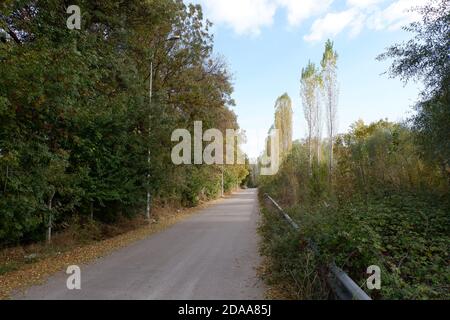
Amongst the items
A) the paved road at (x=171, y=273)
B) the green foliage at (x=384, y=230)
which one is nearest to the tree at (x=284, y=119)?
the green foliage at (x=384, y=230)

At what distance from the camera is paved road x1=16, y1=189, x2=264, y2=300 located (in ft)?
19.5

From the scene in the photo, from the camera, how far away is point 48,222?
1077 cm

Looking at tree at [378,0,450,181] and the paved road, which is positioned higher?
tree at [378,0,450,181]

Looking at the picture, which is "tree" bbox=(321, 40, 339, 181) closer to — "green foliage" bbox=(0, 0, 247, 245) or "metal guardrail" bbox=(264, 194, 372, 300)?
"green foliage" bbox=(0, 0, 247, 245)

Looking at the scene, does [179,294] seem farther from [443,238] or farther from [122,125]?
[122,125]

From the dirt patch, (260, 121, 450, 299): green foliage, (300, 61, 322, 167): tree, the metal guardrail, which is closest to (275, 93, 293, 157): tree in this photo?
(300, 61, 322, 167): tree

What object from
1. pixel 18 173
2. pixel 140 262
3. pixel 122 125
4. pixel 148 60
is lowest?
pixel 140 262

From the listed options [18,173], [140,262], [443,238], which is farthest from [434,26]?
[18,173]

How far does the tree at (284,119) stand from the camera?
38.5 meters

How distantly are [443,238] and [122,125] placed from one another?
10.7 m

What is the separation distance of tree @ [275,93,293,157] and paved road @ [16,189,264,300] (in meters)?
27.8

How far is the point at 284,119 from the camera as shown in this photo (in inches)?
1543

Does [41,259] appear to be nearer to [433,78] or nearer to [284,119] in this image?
[433,78]

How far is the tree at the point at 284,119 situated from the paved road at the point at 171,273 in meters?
27.8
